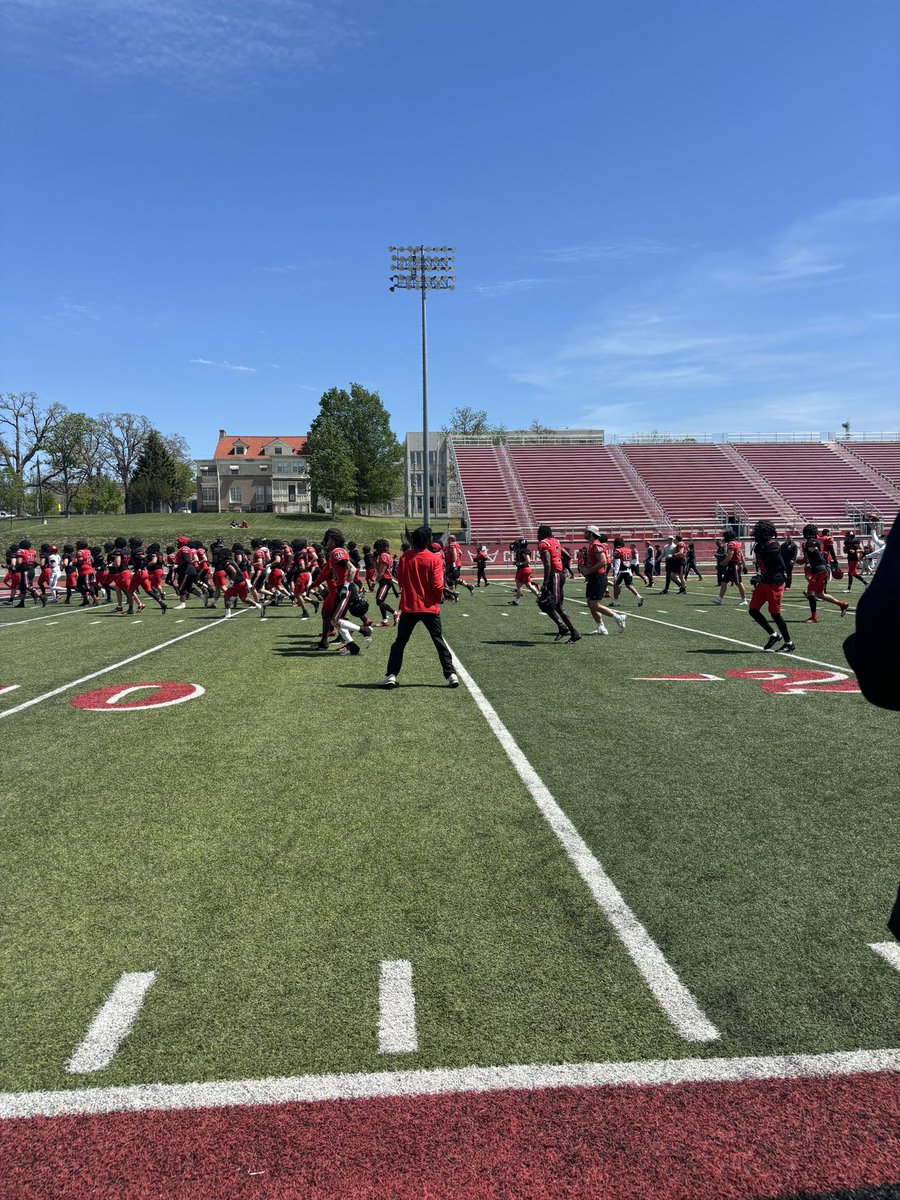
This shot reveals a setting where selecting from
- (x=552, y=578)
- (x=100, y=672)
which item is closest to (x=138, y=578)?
(x=100, y=672)

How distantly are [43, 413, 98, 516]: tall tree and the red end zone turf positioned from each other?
330 feet

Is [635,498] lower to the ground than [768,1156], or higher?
higher

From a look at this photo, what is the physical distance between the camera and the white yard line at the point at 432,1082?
8.81 feet

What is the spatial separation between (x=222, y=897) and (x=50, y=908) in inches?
33.3

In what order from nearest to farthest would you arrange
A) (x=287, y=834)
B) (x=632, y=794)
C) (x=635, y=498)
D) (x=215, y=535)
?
(x=287, y=834)
(x=632, y=794)
(x=635, y=498)
(x=215, y=535)

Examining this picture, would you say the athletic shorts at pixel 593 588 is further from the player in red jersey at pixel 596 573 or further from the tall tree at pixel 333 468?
the tall tree at pixel 333 468

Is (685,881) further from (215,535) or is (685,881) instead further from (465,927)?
(215,535)

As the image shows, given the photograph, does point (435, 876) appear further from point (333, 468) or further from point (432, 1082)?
point (333, 468)

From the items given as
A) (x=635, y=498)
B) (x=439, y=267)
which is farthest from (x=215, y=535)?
(x=635, y=498)

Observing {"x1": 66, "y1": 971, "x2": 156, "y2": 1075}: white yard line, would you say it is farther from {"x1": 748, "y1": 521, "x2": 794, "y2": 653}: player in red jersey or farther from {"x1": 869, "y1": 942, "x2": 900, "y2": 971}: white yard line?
{"x1": 748, "y1": 521, "x2": 794, "y2": 653}: player in red jersey

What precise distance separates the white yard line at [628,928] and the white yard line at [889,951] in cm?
93

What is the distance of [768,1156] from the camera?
2.45m

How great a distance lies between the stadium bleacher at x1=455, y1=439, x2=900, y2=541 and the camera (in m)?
50.3

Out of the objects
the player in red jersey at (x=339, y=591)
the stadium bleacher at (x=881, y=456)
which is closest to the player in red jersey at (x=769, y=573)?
the player in red jersey at (x=339, y=591)
